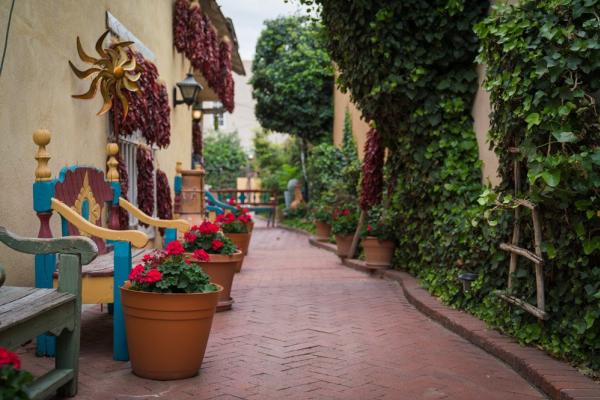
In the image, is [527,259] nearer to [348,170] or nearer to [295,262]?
[295,262]

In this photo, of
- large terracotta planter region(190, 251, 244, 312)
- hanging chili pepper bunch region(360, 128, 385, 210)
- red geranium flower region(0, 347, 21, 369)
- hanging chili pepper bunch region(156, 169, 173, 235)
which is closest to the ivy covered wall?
hanging chili pepper bunch region(360, 128, 385, 210)

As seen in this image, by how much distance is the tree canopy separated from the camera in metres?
19.3

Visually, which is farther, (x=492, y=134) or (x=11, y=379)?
(x=492, y=134)

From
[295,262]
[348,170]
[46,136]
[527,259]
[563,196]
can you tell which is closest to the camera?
[563,196]

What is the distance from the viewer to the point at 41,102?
493cm

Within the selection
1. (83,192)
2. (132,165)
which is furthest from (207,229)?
(132,165)

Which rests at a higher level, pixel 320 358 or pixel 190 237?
pixel 190 237

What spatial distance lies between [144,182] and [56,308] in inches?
191

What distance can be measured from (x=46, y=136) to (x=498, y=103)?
325cm

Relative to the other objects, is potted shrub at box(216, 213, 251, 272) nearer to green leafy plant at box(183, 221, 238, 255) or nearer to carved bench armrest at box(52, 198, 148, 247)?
green leafy plant at box(183, 221, 238, 255)

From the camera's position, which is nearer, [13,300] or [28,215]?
[13,300]

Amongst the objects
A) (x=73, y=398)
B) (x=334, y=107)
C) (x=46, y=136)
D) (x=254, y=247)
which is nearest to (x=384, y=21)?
(x=46, y=136)

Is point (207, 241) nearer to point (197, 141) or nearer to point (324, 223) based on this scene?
point (324, 223)

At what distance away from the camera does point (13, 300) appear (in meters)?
3.12
